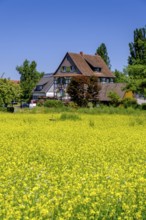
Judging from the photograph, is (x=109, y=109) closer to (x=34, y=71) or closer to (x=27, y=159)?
(x=27, y=159)

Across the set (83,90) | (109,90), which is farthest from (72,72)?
(83,90)

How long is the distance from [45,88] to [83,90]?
78.7ft

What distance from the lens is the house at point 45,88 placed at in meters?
87.3

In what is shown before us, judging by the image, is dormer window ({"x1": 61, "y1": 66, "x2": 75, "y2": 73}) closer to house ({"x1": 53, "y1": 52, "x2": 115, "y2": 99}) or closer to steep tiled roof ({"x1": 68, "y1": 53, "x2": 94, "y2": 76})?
house ({"x1": 53, "y1": 52, "x2": 115, "y2": 99})

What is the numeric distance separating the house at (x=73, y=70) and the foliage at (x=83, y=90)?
40.8ft

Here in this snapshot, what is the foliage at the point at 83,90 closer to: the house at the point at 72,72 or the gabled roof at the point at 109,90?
the gabled roof at the point at 109,90

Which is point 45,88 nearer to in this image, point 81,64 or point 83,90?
point 81,64

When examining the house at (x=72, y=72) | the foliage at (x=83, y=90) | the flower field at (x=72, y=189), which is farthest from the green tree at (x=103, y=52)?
the flower field at (x=72, y=189)

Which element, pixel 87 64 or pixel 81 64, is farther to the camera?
pixel 87 64

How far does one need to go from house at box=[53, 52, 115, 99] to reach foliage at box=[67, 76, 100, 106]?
12.4 m

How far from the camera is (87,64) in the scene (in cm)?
8350

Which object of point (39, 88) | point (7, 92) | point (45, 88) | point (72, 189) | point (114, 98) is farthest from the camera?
point (39, 88)

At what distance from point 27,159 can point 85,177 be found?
2943 mm

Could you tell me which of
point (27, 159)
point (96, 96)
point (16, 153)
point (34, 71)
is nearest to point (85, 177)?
point (27, 159)
